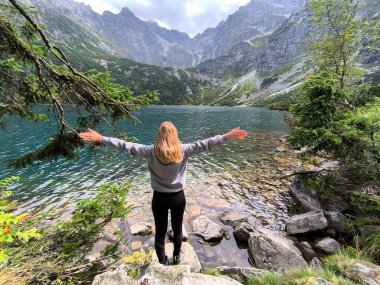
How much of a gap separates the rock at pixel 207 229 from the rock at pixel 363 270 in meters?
5.88

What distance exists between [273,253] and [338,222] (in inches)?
163

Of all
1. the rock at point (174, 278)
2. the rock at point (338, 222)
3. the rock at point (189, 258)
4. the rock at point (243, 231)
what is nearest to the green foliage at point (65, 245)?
the rock at point (174, 278)

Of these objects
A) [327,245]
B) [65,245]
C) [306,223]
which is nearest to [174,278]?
[65,245]

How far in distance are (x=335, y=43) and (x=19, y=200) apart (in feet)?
99.9

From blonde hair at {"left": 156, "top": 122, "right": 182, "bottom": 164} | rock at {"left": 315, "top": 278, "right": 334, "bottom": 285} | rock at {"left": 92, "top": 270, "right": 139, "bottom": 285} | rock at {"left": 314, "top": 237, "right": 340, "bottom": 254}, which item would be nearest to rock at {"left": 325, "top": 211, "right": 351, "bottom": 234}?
rock at {"left": 314, "top": 237, "right": 340, "bottom": 254}

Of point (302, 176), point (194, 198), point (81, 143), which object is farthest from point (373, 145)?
point (81, 143)

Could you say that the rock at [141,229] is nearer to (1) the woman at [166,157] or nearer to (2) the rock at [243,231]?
(2) the rock at [243,231]

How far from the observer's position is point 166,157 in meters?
4.71

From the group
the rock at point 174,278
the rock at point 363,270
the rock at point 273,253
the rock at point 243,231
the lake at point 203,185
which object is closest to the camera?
the rock at point 174,278

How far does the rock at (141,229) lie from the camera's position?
35.4ft

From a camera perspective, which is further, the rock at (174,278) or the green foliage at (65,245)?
the green foliage at (65,245)

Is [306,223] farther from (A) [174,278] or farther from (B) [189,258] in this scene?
(A) [174,278]

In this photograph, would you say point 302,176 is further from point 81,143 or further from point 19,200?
point 19,200

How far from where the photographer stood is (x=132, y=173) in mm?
21141
